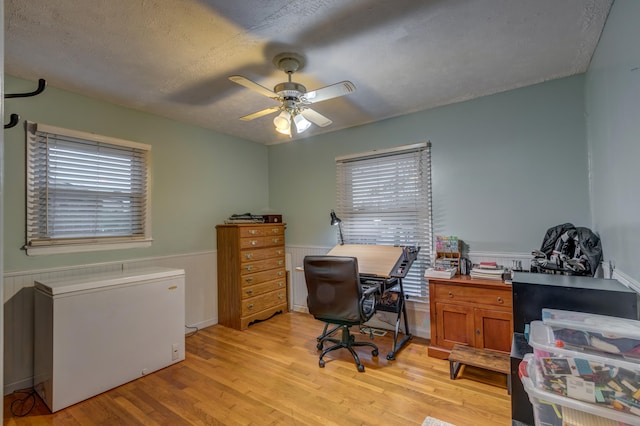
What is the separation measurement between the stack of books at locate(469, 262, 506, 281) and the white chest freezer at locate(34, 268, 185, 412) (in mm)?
2792

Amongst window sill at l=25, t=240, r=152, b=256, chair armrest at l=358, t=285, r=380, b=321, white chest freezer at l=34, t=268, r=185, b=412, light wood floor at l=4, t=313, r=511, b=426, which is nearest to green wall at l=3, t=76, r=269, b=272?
window sill at l=25, t=240, r=152, b=256

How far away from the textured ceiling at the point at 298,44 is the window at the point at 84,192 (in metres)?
0.48

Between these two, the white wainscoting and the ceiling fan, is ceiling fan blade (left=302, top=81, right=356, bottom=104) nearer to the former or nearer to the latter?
the ceiling fan

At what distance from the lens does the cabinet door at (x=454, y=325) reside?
2.77 metres

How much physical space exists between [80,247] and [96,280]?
562 millimetres

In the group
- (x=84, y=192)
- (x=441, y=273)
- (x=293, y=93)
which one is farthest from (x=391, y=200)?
(x=84, y=192)

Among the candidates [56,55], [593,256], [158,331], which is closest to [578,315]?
[593,256]

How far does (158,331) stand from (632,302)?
3336mm

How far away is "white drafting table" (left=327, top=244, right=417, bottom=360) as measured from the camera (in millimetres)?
2967

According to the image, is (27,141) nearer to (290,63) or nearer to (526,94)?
(290,63)

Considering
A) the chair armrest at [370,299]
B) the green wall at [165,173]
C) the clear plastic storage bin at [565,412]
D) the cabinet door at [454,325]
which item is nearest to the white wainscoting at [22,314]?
the green wall at [165,173]

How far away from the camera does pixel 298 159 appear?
4.50 metres

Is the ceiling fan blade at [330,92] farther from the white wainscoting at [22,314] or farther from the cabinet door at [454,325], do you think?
the white wainscoting at [22,314]

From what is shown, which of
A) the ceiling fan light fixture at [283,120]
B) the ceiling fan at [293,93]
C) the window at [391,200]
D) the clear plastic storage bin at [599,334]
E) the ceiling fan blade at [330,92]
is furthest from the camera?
the window at [391,200]
